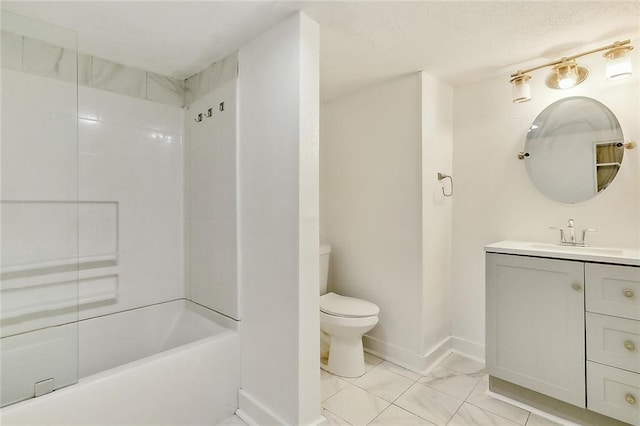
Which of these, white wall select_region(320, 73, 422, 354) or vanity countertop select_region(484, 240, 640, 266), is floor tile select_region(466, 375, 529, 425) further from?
vanity countertop select_region(484, 240, 640, 266)

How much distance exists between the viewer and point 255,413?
1.67 metres

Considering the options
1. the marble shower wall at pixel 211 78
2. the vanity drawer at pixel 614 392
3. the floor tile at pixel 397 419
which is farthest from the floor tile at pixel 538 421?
the marble shower wall at pixel 211 78

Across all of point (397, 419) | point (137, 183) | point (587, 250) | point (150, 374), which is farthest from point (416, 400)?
point (137, 183)

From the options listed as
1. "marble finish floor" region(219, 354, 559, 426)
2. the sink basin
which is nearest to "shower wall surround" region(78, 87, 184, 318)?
"marble finish floor" region(219, 354, 559, 426)

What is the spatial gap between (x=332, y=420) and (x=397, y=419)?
0.35 meters

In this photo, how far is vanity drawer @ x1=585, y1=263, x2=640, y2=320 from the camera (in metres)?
1.42

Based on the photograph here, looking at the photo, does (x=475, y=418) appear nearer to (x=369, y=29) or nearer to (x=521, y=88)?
(x=521, y=88)

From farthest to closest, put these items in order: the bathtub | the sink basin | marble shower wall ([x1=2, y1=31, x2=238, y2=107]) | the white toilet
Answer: the white toilet
the sink basin
marble shower wall ([x1=2, y1=31, x2=238, y2=107])
the bathtub

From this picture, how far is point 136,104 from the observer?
2102 millimetres

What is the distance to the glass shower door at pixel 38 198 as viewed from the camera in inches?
58.5

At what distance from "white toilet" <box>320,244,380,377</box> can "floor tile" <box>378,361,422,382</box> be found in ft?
0.71

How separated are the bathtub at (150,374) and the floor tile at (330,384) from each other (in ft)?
→ 1.78

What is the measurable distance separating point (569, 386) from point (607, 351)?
0.27 metres

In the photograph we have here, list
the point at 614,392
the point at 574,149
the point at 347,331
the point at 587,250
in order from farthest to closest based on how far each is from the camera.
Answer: the point at 347,331 < the point at 574,149 < the point at 587,250 < the point at 614,392
